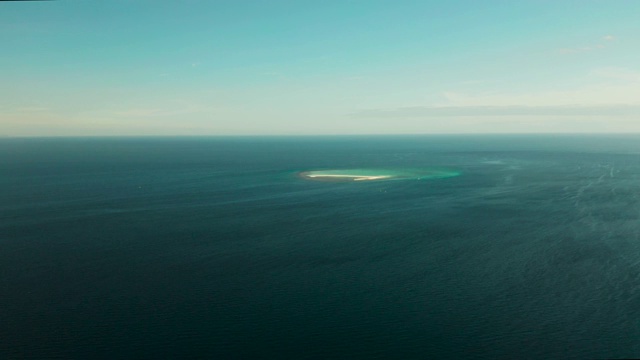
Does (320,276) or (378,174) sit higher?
(378,174)

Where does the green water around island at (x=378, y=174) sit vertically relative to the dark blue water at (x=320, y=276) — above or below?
above

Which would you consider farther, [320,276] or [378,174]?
[378,174]

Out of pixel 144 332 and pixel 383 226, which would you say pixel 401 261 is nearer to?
pixel 383 226

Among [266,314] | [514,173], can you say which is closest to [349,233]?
[266,314]

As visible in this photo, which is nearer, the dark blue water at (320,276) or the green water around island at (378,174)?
the dark blue water at (320,276)
